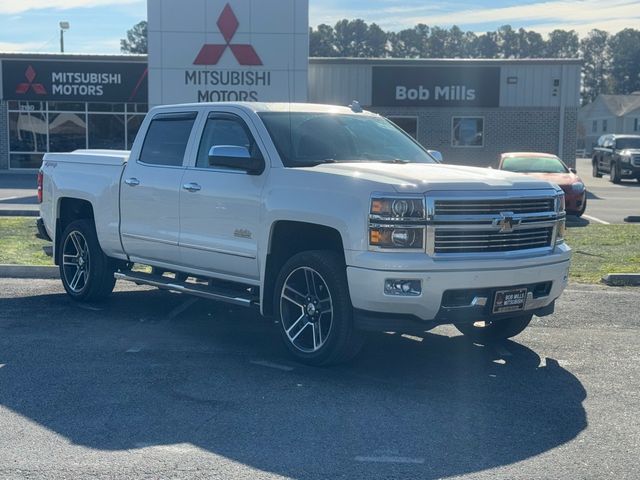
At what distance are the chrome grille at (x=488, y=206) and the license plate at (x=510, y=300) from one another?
1.93ft

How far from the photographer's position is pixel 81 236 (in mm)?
9641

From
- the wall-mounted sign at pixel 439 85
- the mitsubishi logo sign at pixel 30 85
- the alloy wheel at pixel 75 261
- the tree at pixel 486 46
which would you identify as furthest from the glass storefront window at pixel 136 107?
the tree at pixel 486 46

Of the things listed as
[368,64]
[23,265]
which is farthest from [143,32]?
[23,265]

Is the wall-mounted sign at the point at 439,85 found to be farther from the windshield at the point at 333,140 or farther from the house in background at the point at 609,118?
the house in background at the point at 609,118

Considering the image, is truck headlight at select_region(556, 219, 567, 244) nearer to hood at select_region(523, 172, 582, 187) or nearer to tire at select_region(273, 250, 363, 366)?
tire at select_region(273, 250, 363, 366)

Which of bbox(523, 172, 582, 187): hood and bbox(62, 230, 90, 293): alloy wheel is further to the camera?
bbox(523, 172, 582, 187): hood

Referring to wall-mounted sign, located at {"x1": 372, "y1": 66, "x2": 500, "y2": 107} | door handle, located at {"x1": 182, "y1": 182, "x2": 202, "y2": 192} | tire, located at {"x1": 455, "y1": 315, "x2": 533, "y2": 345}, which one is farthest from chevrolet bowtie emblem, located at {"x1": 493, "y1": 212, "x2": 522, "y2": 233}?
wall-mounted sign, located at {"x1": 372, "y1": 66, "x2": 500, "y2": 107}

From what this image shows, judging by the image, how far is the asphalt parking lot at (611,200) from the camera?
2042 cm

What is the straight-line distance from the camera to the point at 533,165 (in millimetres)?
20766

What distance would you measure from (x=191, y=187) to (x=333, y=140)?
132 cm

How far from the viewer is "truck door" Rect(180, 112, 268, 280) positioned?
7.43m

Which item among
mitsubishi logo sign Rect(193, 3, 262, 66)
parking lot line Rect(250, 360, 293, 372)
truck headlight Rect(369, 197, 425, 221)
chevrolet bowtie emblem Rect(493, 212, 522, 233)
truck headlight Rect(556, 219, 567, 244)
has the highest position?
mitsubishi logo sign Rect(193, 3, 262, 66)

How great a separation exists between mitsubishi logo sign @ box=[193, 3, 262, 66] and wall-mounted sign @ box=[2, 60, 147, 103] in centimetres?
955

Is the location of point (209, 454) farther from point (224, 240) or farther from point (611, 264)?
point (611, 264)
